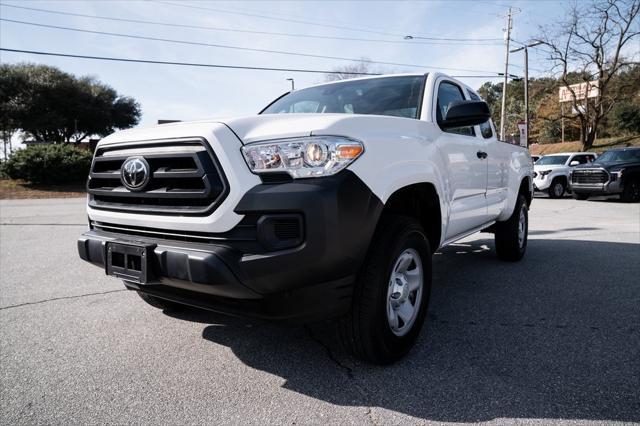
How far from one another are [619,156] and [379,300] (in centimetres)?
1609

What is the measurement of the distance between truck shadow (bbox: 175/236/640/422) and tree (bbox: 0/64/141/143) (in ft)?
124

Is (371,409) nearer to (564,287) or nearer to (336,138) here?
(336,138)

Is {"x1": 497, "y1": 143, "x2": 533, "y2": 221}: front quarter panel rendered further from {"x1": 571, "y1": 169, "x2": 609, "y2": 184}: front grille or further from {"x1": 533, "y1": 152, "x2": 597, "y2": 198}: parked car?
{"x1": 533, "y1": 152, "x2": 597, "y2": 198}: parked car

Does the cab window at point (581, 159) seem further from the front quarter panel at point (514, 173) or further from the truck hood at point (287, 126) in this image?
the truck hood at point (287, 126)

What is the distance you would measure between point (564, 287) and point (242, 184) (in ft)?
11.4

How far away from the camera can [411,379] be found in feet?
8.02

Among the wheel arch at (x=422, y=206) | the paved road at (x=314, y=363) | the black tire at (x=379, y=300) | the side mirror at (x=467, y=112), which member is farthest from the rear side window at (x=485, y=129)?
the black tire at (x=379, y=300)

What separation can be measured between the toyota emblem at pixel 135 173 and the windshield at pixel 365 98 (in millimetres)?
1680

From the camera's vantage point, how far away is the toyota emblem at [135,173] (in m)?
2.42

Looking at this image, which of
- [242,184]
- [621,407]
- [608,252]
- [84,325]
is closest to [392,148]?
[242,184]

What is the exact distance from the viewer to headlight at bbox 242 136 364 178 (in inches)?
83.0

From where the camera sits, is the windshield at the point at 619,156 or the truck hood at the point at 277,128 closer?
the truck hood at the point at 277,128

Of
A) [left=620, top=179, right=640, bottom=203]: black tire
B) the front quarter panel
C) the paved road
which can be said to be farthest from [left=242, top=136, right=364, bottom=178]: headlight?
[left=620, top=179, right=640, bottom=203]: black tire

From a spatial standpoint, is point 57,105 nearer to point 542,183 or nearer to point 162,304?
point 542,183
